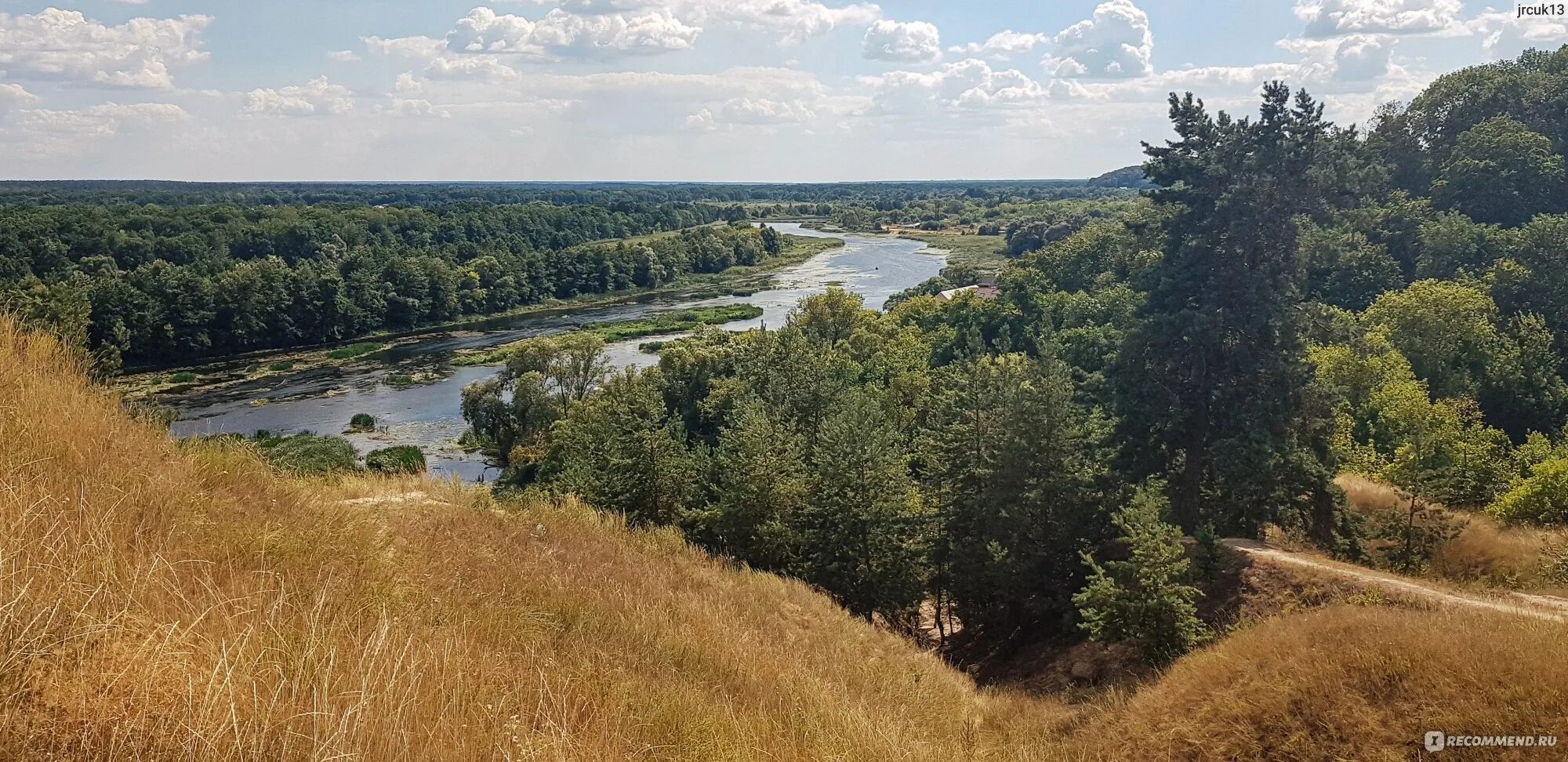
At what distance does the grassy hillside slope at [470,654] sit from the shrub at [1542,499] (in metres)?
10.6

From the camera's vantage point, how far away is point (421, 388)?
5453cm

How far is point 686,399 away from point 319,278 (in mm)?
44268

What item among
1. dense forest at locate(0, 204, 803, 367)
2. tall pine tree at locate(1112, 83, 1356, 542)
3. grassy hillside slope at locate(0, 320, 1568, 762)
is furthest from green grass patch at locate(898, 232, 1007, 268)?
grassy hillside slope at locate(0, 320, 1568, 762)

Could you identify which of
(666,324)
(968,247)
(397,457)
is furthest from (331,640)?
(968,247)

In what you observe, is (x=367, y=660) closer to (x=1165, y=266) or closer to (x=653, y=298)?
(x=1165, y=266)

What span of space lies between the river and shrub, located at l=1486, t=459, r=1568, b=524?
2492 centimetres

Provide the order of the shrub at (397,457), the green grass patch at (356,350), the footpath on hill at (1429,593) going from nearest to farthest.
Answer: the footpath on hill at (1429,593), the shrub at (397,457), the green grass patch at (356,350)

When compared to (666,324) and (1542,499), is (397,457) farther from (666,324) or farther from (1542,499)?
(1542,499)

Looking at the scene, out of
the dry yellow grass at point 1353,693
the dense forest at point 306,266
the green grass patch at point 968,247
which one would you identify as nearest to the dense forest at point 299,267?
the dense forest at point 306,266

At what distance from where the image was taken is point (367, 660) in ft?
15.2

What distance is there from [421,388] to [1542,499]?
177 ft

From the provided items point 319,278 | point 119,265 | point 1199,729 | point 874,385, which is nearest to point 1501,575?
point 1199,729

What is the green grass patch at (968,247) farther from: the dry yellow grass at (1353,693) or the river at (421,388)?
the dry yellow grass at (1353,693)

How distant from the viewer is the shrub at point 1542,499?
1908cm
